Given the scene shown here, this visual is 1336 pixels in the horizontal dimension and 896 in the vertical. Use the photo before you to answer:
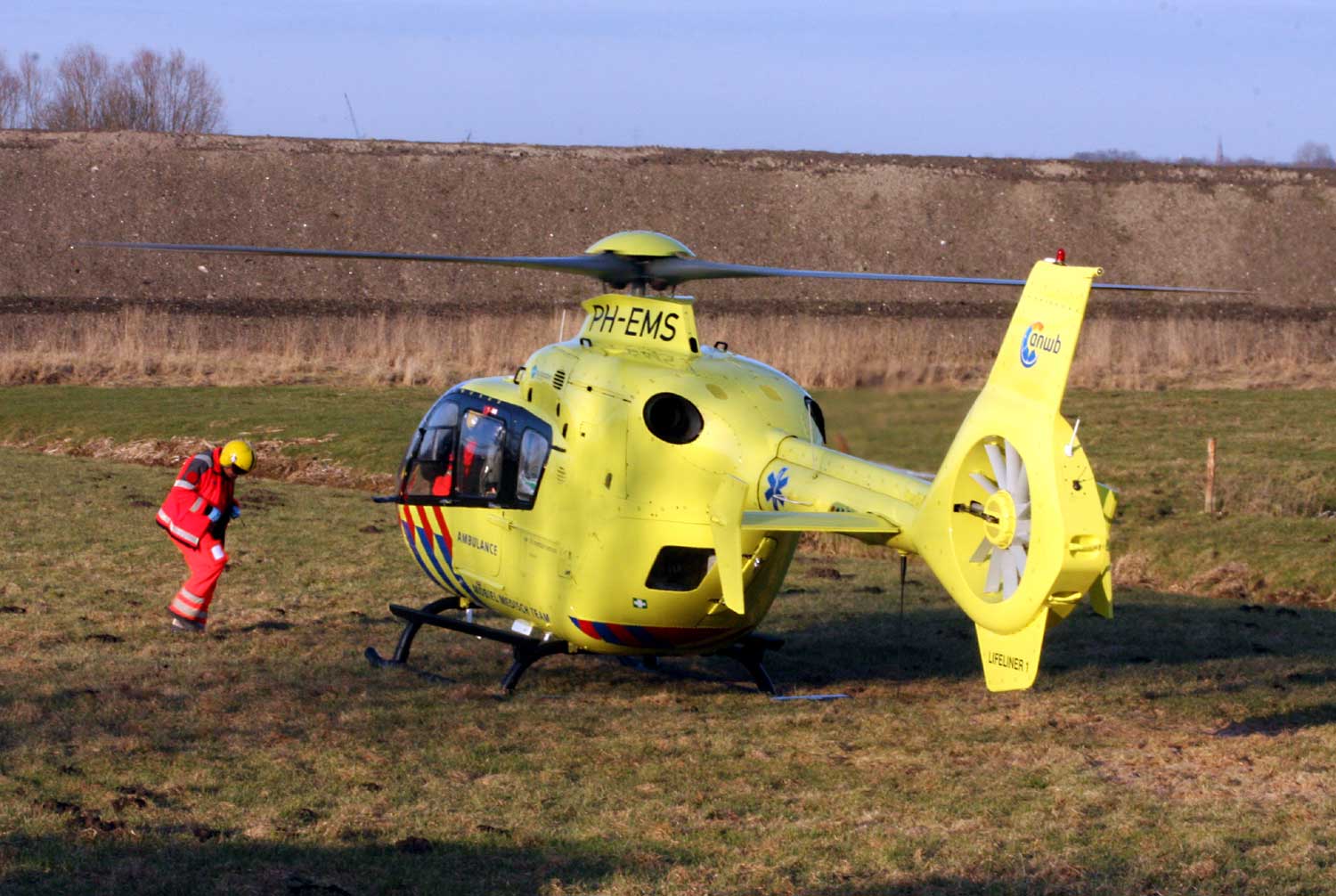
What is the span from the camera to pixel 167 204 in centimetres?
5906

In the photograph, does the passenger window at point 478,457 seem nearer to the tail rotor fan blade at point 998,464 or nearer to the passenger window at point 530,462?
the passenger window at point 530,462

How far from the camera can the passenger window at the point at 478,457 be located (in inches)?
509

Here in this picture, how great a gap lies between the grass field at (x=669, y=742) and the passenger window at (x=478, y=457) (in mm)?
1686

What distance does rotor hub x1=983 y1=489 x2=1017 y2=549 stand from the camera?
966 cm

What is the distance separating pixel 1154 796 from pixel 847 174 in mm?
59163

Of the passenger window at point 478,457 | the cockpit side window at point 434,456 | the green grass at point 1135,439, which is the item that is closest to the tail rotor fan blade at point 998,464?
the green grass at point 1135,439

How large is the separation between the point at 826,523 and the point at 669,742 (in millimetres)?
2132

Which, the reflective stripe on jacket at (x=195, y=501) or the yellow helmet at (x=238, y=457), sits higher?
the yellow helmet at (x=238, y=457)

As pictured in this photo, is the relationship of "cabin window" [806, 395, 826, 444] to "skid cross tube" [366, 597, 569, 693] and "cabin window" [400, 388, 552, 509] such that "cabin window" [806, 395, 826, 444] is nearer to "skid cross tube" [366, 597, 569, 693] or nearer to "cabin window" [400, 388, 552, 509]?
"cabin window" [400, 388, 552, 509]

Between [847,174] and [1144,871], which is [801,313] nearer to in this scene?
[847,174]

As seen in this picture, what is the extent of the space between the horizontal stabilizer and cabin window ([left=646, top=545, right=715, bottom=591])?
3.66ft

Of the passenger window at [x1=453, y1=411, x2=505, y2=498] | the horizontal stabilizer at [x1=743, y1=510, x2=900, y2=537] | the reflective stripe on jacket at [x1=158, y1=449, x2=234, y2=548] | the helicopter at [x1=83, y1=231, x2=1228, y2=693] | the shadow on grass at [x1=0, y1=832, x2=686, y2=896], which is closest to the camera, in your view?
the shadow on grass at [x1=0, y1=832, x2=686, y2=896]

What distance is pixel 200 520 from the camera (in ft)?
49.5

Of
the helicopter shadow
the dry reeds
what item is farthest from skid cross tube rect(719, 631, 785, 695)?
the dry reeds
